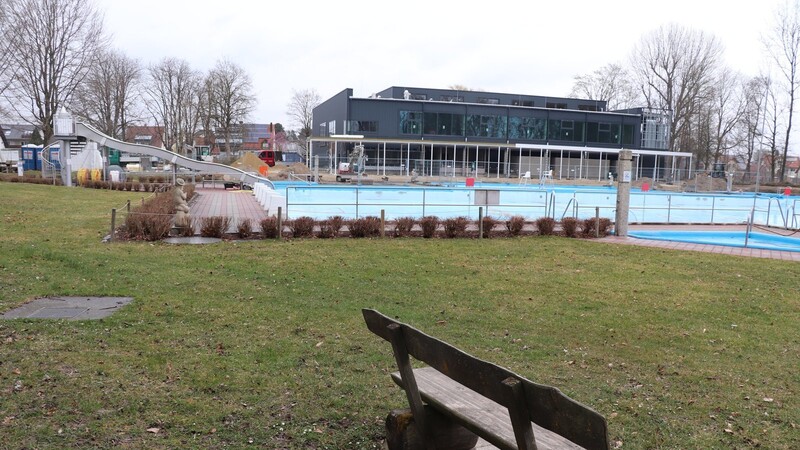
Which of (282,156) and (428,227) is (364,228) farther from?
(282,156)

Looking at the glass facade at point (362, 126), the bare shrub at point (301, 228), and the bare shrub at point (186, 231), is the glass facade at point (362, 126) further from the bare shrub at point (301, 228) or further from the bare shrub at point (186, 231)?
the bare shrub at point (186, 231)

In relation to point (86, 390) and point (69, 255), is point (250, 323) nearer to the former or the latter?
point (86, 390)

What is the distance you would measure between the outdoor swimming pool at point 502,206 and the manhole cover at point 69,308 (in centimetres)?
1030

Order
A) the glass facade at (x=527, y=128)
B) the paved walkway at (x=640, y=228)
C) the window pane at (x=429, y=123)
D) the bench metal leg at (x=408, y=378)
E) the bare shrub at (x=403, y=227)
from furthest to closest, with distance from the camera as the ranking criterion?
the glass facade at (x=527, y=128) → the window pane at (x=429, y=123) → the bare shrub at (x=403, y=227) → the paved walkway at (x=640, y=228) → the bench metal leg at (x=408, y=378)

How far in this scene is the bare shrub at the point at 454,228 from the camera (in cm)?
1539

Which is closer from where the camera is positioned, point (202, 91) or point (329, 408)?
point (329, 408)

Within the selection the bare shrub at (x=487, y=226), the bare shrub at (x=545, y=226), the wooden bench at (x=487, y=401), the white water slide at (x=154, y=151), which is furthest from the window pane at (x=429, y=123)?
the wooden bench at (x=487, y=401)

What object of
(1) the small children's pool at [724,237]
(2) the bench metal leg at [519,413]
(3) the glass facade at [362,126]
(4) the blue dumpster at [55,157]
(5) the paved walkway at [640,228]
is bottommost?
(1) the small children's pool at [724,237]

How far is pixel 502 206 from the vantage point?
22.6 m

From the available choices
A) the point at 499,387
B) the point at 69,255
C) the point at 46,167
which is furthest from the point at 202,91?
the point at 499,387

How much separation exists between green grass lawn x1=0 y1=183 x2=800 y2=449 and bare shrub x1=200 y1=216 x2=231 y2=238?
2130 mm

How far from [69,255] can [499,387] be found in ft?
32.6

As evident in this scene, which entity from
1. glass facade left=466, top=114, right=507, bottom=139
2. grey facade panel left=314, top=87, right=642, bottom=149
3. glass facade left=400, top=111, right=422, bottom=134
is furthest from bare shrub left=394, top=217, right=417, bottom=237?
glass facade left=466, top=114, right=507, bottom=139

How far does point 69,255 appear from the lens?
10508mm
